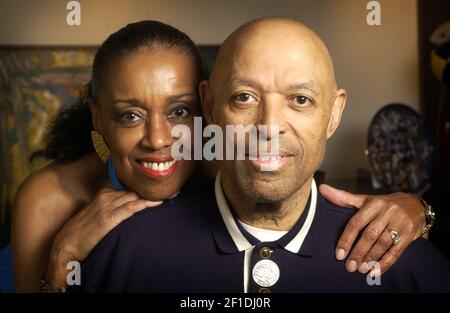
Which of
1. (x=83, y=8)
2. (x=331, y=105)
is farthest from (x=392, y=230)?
(x=83, y=8)

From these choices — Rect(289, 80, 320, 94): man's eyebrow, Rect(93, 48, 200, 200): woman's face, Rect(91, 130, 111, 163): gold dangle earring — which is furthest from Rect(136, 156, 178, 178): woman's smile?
Rect(289, 80, 320, 94): man's eyebrow

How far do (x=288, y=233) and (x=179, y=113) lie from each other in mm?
208

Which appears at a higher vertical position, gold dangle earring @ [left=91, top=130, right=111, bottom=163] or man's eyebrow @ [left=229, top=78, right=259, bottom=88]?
man's eyebrow @ [left=229, top=78, right=259, bottom=88]

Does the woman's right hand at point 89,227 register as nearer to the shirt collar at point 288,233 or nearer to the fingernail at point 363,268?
the shirt collar at point 288,233

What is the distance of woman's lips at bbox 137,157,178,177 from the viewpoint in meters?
0.76

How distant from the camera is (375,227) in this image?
2.42 ft

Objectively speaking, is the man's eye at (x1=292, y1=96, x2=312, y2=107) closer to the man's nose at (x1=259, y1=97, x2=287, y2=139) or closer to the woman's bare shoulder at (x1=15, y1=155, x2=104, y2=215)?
the man's nose at (x1=259, y1=97, x2=287, y2=139)

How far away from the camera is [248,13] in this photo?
908 millimetres

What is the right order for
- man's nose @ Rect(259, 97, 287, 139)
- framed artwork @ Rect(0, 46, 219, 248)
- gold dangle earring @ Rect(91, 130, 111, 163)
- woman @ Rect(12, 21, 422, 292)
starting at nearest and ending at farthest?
man's nose @ Rect(259, 97, 287, 139)
woman @ Rect(12, 21, 422, 292)
gold dangle earring @ Rect(91, 130, 111, 163)
framed artwork @ Rect(0, 46, 219, 248)

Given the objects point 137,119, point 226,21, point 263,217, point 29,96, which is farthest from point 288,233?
point 29,96

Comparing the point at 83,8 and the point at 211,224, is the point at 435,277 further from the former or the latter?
the point at 83,8

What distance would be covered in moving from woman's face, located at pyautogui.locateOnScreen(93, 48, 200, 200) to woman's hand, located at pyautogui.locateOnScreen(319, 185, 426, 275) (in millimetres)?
210

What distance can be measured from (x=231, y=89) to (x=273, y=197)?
13 cm

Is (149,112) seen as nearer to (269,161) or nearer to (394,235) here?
(269,161)
